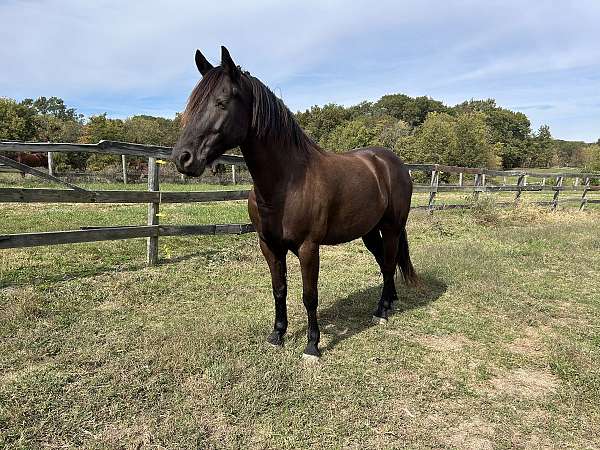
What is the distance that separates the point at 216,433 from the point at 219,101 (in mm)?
1989

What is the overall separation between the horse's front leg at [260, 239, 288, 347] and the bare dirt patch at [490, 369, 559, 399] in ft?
5.53

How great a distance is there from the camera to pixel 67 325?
3.39m

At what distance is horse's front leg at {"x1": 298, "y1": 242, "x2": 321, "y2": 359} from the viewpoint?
297 cm

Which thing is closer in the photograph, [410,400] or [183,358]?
[410,400]

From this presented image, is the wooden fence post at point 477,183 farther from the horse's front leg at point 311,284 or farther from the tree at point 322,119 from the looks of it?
the tree at point 322,119

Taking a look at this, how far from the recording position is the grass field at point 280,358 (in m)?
2.24

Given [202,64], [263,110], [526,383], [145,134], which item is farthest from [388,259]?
[145,134]

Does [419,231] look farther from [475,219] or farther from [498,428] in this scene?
[498,428]

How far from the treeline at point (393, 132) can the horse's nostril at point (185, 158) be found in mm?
27536

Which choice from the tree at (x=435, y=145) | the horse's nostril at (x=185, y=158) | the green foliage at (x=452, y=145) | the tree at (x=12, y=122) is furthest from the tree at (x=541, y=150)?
the horse's nostril at (x=185, y=158)

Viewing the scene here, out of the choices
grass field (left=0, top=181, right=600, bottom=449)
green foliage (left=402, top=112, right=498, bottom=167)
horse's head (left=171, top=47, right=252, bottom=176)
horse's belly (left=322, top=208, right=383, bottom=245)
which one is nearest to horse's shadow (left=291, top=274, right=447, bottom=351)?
grass field (left=0, top=181, right=600, bottom=449)

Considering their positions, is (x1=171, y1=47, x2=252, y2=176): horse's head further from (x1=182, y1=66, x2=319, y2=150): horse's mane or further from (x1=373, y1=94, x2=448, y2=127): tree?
(x1=373, y1=94, x2=448, y2=127): tree

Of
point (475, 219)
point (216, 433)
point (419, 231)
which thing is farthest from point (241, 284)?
point (475, 219)

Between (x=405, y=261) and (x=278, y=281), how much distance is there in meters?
1.86
